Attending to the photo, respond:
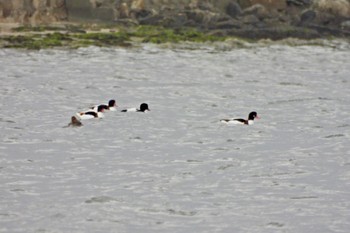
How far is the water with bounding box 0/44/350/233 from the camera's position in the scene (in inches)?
580

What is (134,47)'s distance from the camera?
44.0 m

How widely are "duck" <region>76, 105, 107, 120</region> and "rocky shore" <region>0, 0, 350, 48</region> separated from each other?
71.7 ft

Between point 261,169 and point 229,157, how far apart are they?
4.33 feet

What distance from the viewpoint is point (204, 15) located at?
5275 centimetres

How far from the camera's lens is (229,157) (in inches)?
765

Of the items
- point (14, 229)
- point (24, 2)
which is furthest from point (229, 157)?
point (24, 2)

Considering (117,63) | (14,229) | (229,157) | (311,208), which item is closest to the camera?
(14,229)

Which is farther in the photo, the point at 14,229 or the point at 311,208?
the point at 311,208

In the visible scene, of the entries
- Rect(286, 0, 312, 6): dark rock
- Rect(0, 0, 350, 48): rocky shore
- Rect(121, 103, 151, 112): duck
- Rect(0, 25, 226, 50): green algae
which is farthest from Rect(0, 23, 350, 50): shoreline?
Rect(121, 103, 151, 112): duck

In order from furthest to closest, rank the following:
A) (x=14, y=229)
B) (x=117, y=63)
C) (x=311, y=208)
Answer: (x=117, y=63) → (x=311, y=208) → (x=14, y=229)

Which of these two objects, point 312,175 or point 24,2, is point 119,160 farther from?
point 24,2

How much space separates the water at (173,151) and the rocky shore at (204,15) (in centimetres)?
1219

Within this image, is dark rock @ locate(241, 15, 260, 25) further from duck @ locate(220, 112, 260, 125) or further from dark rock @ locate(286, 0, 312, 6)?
duck @ locate(220, 112, 260, 125)

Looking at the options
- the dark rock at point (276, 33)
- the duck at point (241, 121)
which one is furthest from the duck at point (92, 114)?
the dark rock at point (276, 33)
